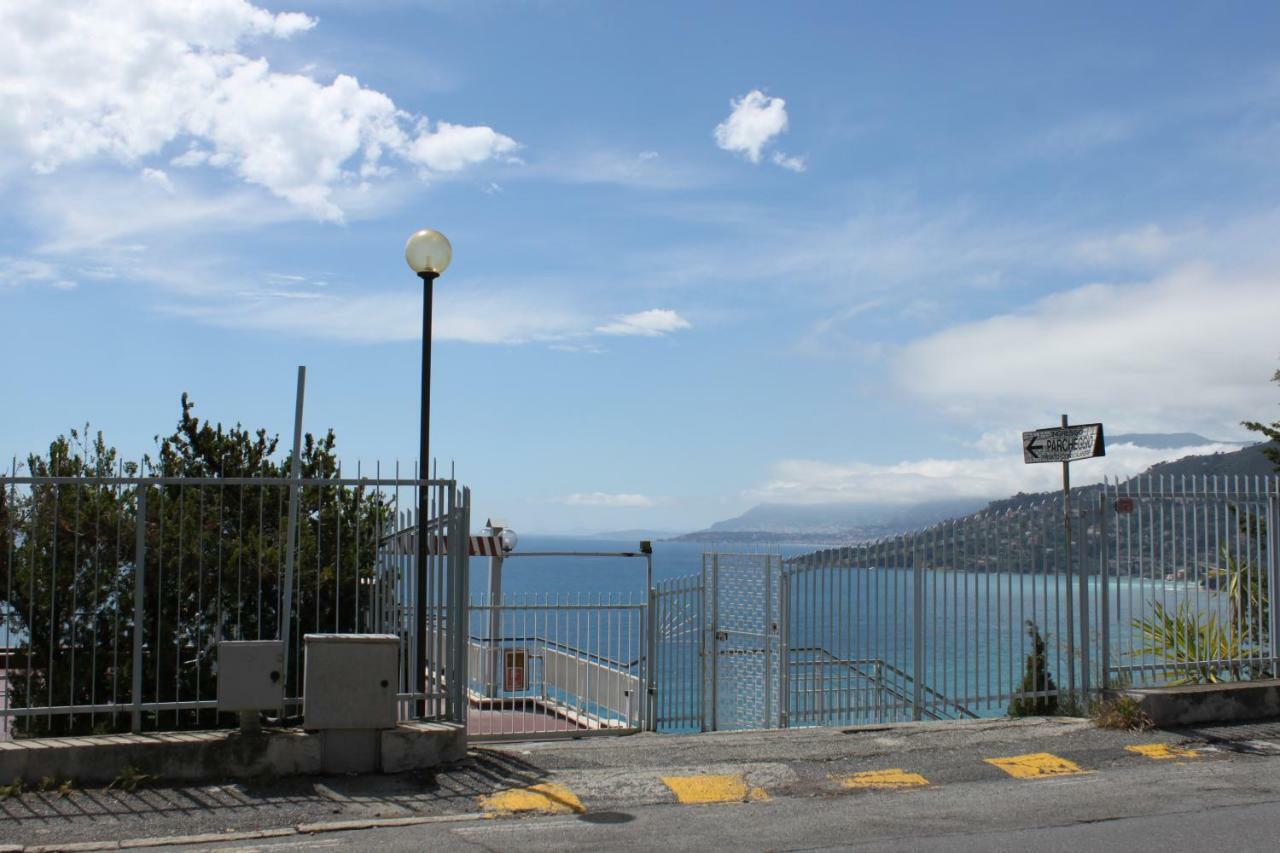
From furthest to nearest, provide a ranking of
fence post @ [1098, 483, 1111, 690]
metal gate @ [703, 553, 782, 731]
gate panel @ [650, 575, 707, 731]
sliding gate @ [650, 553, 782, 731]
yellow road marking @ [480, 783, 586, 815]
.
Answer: gate panel @ [650, 575, 707, 731], sliding gate @ [650, 553, 782, 731], metal gate @ [703, 553, 782, 731], fence post @ [1098, 483, 1111, 690], yellow road marking @ [480, 783, 586, 815]

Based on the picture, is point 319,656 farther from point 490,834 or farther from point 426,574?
point 490,834

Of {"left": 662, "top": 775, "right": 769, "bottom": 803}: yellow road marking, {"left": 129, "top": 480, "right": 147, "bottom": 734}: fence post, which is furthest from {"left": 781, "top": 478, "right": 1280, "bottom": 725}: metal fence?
{"left": 129, "top": 480, "right": 147, "bottom": 734}: fence post

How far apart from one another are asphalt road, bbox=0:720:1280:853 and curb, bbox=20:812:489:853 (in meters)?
0.03

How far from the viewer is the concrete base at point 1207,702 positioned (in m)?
10.9

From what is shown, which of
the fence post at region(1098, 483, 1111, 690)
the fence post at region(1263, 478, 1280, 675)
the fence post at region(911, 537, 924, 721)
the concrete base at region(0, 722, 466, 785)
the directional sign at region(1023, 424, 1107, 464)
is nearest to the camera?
the concrete base at region(0, 722, 466, 785)

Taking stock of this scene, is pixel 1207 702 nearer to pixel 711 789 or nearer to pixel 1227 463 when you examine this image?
pixel 711 789

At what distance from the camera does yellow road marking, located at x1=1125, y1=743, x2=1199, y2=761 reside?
9.83m

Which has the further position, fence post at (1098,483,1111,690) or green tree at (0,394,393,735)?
fence post at (1098,483,1111,690)

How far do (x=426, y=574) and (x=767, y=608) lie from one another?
189 inches

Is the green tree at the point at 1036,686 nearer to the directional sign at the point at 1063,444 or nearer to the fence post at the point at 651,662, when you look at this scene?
the directional sign at the point at 1063,444

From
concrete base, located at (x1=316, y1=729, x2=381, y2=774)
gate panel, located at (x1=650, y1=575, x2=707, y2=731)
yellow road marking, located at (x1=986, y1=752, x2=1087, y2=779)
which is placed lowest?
yellow road marking, located at (x1=986, y1=752, x2=1087, y2=779)

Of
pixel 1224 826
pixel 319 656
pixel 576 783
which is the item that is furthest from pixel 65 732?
pixel 1224 826

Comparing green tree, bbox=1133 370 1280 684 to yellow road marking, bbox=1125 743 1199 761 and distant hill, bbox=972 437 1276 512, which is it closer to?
yellow road marking, bbox=1125 743 1199 761

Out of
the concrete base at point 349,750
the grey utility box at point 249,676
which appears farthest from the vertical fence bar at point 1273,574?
the grey utility box at point 249,676
